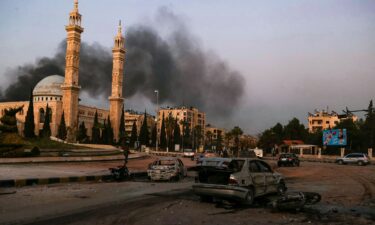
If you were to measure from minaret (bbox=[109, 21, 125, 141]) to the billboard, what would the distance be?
2153 inches

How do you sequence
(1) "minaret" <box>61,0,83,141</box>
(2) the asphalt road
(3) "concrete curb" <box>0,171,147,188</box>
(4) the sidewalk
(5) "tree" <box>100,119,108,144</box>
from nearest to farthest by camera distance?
1. (2) the asphalt road
2. (3) "concrete curb" <box>0,171,147,188</box>
3. (4) the sidewalk
4. (1) "minaret" <box>61,0,83,141</box>
5. (5) "tree" <box>100,119,108,144</box>

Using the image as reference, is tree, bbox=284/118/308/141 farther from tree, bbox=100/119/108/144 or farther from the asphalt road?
the asphalt road

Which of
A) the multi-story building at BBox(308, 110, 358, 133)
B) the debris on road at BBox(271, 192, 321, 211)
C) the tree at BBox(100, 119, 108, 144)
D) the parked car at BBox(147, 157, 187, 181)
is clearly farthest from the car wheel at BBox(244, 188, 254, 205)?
the multi-story building at BBox(308, 110, 358, 133)

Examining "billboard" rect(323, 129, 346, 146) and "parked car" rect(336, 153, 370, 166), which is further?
"billboard" rect(323, 129, 346, 146)

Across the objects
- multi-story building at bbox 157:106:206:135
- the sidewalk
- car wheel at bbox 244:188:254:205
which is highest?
multi-story building at bbox 157:106:206:135

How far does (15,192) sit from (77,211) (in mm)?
5475

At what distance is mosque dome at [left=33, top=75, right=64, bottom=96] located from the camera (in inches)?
4792

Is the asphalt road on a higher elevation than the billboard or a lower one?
lower

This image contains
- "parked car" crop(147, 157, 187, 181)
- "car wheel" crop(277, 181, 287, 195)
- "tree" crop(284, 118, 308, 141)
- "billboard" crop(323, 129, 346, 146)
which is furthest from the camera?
"tree" crop(284, 118, 308, 141)

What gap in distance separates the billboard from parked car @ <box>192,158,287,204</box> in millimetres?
65494

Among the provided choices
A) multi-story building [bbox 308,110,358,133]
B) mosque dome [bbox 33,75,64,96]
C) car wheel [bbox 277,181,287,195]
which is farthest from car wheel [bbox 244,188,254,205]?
multi-story building [bbox 308,110,358,133]

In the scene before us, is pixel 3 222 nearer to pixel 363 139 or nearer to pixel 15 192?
pixel 15 192

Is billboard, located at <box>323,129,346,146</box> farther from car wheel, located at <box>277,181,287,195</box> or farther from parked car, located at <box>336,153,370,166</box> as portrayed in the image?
car wheel, located at <box>277,181,287,195</box>

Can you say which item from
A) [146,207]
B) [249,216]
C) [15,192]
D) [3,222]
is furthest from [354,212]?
[15,192]
